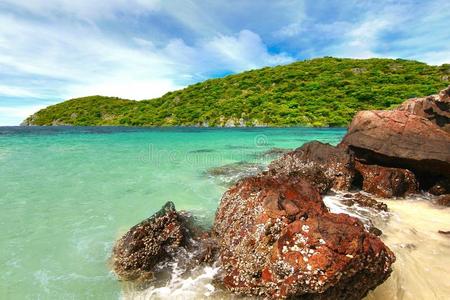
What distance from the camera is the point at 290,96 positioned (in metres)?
71.9

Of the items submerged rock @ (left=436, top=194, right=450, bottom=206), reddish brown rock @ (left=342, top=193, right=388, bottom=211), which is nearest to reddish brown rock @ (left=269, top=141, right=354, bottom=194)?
reddish brown rock @ (left=342, top=193, right=388, bottom=211)

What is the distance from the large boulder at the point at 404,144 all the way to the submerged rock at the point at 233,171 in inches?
203

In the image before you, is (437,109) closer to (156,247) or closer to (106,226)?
(156,247)

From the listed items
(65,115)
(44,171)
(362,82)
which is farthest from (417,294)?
(65,115)

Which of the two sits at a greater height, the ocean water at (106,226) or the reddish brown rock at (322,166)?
the reddish brown rock at (322,166)

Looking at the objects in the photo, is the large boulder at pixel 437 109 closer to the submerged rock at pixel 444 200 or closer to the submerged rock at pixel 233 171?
the submerged rock at pixel 444 200

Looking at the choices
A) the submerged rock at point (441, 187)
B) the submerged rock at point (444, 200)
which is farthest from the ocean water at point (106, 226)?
the submerged rock at point (441, 187)

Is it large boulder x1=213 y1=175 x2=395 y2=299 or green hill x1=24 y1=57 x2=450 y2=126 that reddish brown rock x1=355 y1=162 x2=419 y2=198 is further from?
green hill x1=24 y1=57 x2=450 y2=126

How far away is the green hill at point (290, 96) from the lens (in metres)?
63.5

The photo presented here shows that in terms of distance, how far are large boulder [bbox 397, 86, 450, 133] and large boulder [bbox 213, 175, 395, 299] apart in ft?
30.5

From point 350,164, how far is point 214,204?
5.74 metres

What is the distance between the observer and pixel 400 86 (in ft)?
218

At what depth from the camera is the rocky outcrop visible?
6020 mm

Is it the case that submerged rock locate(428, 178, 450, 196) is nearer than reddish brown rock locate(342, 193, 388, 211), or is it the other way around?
reddish brown rock locate(342, 193, 388, 211)
